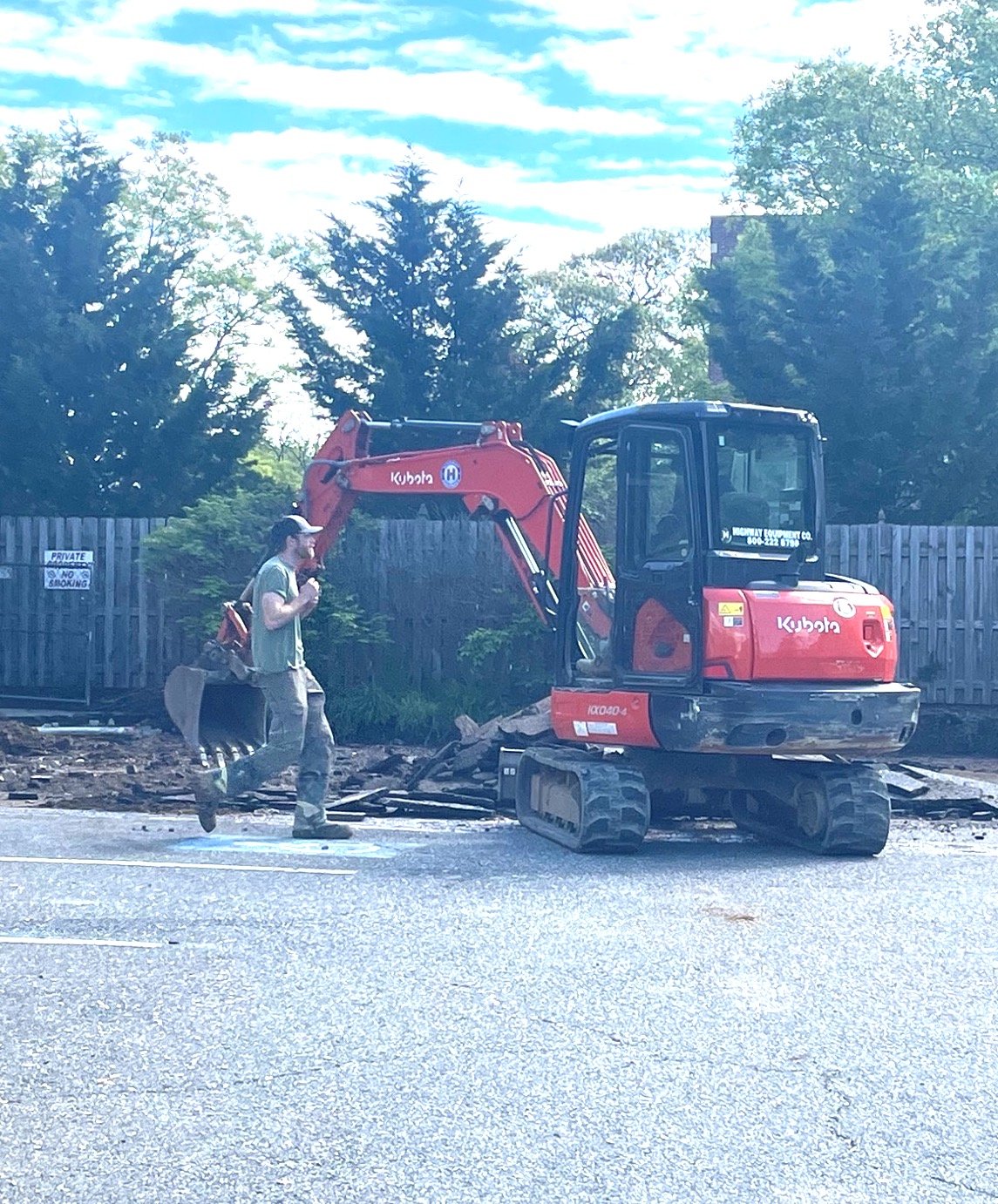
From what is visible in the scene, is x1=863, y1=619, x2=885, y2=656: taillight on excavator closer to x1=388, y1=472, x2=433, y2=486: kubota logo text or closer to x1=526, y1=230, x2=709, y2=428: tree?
x1=388, y1=472, x2=433, y2=486: kubota logo text

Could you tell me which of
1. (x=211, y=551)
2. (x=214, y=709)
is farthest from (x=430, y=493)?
(x=211, y=551)

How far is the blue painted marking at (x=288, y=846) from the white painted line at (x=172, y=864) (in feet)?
1.79

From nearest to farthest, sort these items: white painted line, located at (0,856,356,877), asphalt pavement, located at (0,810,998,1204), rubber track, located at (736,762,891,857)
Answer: asphalt pavement, located at (0,810,998,1204) → white painted line, located at (0,856,356,877) → rubber track, located at (736,762,891,857)

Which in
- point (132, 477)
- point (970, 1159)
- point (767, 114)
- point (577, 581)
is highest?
point (767, 114)

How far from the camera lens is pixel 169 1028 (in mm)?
6004

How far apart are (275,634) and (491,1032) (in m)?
5.22

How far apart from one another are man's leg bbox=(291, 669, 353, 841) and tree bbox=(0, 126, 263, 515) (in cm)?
1576

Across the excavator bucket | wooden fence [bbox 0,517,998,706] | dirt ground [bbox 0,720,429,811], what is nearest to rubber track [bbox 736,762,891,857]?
dirt ground [bbox 0,720,429,811]

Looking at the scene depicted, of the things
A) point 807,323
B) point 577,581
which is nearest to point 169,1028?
point 577,581

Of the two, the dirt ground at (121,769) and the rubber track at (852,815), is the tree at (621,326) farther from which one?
the rubber track at (852,815)

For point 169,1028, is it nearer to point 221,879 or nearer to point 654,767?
point 221,879

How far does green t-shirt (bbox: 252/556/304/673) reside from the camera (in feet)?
35.5

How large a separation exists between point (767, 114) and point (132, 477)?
20.8m

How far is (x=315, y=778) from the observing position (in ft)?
36.0
